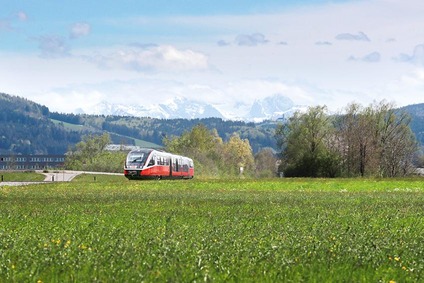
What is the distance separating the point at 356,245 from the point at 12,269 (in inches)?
297

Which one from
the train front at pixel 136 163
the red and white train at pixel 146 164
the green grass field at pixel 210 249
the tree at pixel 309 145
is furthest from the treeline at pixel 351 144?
the green grass field at pixel 210 249

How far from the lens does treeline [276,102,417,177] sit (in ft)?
434

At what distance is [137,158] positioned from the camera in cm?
8888

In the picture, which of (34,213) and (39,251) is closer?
(39,251)

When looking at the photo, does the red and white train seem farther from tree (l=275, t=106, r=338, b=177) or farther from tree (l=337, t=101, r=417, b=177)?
tree (l=337, t=101, r=417, b=177)

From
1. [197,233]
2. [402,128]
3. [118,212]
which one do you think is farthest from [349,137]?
[197,233]

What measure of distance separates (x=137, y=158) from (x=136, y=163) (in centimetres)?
66

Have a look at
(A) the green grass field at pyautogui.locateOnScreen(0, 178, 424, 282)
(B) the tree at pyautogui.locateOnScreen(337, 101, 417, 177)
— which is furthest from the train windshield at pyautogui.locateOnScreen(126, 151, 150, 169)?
(A) the green grass field at pyautogui.locateOnScreen(0, 178, 424, 282)

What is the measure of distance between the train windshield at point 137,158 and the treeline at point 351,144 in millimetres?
49506

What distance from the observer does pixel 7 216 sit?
80.4ft

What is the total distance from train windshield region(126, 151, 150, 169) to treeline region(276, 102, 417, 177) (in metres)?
49.5

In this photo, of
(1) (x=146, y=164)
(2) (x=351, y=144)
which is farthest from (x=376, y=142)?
(1) (x=146, y=164)

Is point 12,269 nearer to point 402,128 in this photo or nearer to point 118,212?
point 118,212

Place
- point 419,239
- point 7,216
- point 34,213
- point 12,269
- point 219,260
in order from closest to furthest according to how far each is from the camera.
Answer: point 12,269
point 219,260
point 419,239
point 7,216
point 34,213
